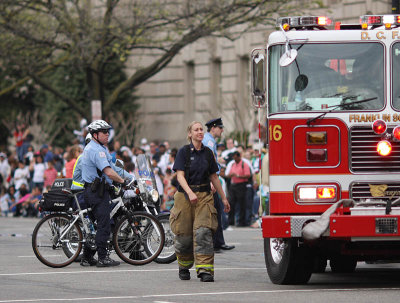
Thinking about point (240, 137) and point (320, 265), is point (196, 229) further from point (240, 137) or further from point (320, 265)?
point (240, 137)

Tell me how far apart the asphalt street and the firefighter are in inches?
10.4

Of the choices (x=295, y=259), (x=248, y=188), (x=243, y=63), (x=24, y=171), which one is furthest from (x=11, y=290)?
(x=243, y=63)

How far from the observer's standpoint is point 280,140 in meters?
11.7

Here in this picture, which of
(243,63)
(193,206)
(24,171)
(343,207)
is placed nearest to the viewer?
(343,207)

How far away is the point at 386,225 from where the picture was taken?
36.3 feet

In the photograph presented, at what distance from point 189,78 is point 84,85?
15.3 ft

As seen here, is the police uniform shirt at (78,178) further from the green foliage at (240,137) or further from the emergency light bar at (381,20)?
the green foliage at (240,137)

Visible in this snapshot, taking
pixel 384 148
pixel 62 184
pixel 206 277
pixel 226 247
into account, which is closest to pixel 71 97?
pixel 226 247

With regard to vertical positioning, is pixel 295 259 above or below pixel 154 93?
below

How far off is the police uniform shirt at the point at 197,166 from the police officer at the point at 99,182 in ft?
6.63

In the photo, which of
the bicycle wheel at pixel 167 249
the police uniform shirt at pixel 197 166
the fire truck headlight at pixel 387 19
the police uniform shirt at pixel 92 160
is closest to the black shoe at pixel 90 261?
the bicycle wheel at pixel 167 249

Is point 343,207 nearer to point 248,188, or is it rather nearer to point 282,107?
point 282,107

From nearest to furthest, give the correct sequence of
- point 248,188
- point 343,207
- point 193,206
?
point 343,207, point 193,206, point 248,188

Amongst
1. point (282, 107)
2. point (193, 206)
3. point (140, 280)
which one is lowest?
point (140, 280)
